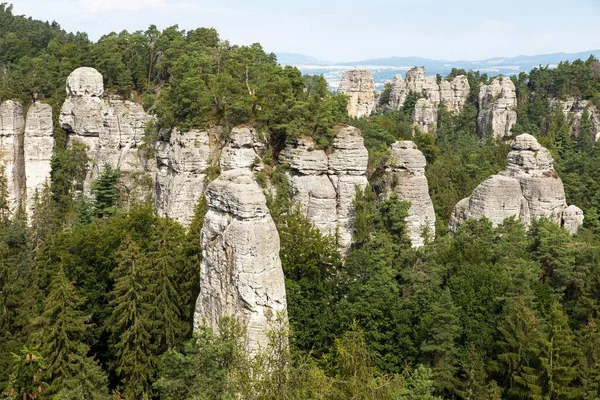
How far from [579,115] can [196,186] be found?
5870 centimetres

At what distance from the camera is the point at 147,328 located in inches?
876

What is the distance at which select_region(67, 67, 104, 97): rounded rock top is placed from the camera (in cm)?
4547

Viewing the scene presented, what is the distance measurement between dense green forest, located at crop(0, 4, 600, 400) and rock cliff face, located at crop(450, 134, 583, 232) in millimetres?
2272

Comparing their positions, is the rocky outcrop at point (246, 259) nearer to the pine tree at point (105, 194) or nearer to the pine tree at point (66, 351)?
the pine tree at point (66, 351)

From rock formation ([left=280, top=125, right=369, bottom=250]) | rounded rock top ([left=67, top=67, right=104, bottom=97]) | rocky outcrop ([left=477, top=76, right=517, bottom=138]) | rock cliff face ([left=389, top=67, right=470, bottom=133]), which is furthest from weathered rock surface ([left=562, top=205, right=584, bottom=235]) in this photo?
rock cliff face ([left=389, top=67, right=470, bottom=133])

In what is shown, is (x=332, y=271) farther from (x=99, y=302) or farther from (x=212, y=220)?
(x=99, y=302)

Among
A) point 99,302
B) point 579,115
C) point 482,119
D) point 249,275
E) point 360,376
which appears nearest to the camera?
point 360,376

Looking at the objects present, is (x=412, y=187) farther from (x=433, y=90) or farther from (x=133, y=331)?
(x=433, y=90)

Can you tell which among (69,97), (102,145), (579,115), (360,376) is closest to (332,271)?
(360,376)

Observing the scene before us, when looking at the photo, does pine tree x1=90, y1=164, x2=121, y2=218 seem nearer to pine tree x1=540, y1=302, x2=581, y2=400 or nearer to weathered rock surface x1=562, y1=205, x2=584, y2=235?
pine tree x1=540, y1=302, x2=581, y2=400

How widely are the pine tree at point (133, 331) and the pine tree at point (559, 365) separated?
13458 mm

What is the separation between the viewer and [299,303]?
24.2 metres

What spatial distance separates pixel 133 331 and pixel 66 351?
7.63 ft

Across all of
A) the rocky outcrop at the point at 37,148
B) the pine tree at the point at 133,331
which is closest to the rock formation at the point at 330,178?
the pine tree at the point at 133,331
